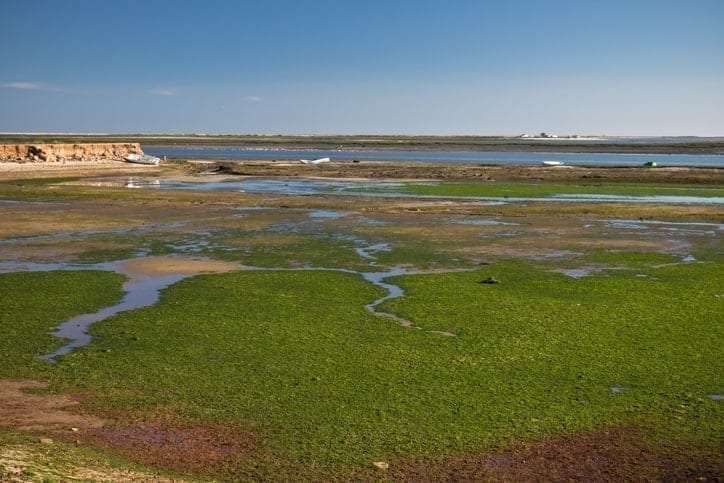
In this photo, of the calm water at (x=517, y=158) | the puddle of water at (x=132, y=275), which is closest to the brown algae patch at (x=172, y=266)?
the puddle of water at (x=132, y=275)

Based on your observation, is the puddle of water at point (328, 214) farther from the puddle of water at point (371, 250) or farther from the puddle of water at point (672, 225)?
the puddle of water at point (672, 225)

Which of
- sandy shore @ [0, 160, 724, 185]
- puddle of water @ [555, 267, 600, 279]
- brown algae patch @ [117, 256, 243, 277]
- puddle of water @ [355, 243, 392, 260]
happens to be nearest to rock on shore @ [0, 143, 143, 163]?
sandy shore @ [0, 160, 724, 185]

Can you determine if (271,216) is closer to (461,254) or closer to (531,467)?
(461,254)

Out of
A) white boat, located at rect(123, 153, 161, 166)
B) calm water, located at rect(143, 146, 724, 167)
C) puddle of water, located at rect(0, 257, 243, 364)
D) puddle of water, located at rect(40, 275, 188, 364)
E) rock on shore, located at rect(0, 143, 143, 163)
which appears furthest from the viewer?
calm water, located at rect(143, 146, 724, 167)

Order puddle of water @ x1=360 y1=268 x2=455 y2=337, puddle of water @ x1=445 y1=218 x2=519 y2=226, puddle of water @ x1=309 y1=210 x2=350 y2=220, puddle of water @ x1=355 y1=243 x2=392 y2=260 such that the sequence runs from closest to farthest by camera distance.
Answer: puddle of water @ x1=360 y1=268 x2=455 y2=337 < puddle of water @ x1=355 y1=243 x2=392 y2=260 < puddle of water @ x1=445 y1=218 x2=519 y2=226 < puddle of water @ x1=309 y1=210 x2=350 y2=220

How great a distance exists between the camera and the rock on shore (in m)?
78.2

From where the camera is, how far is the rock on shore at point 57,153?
7825 centimetres

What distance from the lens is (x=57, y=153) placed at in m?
81.9

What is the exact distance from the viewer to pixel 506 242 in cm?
3017

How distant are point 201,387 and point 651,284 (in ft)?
45.8

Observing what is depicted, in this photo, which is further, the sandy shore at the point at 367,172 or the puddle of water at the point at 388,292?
the sandy shore at the point at 367,172

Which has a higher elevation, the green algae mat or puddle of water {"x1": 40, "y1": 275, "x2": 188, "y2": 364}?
the green algae mat

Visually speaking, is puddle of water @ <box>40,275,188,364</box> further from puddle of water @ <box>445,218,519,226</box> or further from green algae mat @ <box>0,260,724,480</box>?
puddle of water @ <box>445,218,519,226</box>

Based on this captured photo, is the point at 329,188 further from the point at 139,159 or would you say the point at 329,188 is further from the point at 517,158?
the point at 517,158
